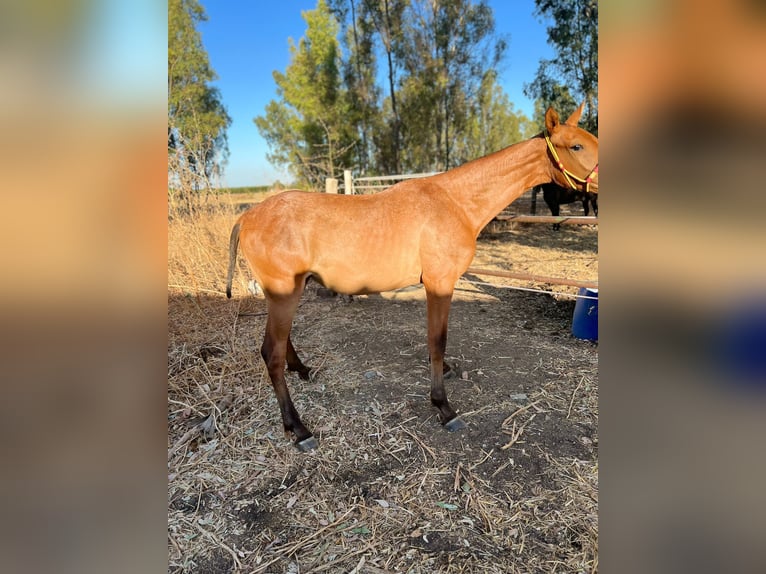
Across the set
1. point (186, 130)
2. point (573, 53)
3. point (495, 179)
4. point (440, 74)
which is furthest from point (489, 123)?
point (495, 179)

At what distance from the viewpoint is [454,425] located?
263 cm

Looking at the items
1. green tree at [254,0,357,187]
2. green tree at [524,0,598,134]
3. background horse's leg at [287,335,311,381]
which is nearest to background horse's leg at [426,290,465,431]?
background horse's leg at [287,335,311,381]

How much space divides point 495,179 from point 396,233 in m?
0.78

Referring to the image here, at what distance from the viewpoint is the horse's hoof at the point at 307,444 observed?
2.52 meters

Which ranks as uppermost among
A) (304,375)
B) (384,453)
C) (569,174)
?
(569,174)

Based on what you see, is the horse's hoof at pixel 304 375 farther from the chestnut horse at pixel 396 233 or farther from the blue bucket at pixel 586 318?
the blue bucket at pixel 586 318

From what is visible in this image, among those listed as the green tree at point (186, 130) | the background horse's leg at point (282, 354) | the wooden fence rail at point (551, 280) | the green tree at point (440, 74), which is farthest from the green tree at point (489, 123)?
the background horse's leg at point (282, 354)

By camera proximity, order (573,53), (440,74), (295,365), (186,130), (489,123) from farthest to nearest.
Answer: (489,123) < (440,74) < (573,53) < (186,130) < (295,365)

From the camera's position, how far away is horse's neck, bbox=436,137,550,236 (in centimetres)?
273

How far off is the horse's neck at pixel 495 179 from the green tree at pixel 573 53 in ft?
22.4

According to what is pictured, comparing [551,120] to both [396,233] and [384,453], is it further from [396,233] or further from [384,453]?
[384,453]

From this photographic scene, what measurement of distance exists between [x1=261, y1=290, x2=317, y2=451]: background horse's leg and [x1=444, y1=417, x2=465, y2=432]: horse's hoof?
84cm

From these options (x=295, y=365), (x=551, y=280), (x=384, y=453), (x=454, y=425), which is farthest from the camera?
(x=551, y=280)

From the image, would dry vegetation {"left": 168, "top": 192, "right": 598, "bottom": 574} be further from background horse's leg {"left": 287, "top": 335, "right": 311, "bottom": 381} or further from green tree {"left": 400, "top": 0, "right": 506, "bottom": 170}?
green tree {"left": 400, "top": 0, "right": 506, "bottom": 170}
